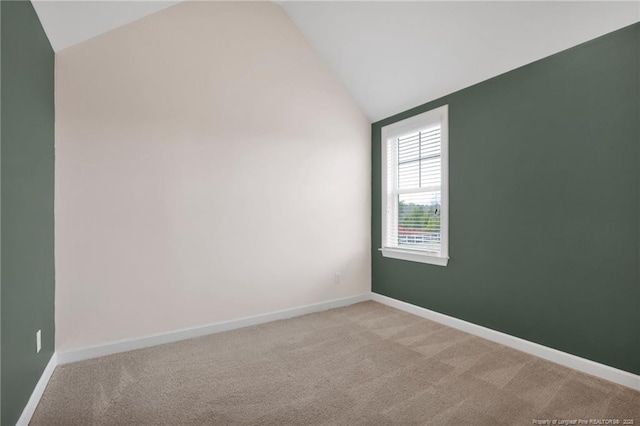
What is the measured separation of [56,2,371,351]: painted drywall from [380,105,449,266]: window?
479 millimetres

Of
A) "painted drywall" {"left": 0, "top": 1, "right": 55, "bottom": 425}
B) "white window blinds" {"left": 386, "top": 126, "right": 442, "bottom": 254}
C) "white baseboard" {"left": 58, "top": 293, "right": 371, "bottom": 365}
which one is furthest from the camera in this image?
"white window blinds" {"left": 386, "top": 126, "right": 442, "bottom": 254}

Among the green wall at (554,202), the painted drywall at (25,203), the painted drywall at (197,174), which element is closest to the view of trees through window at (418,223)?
the green wall at (554,202)

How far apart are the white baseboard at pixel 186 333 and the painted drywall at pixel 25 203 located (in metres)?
0.26

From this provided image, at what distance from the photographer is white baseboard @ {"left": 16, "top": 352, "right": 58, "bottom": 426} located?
173 centimetres

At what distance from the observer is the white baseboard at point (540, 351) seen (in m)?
2.13

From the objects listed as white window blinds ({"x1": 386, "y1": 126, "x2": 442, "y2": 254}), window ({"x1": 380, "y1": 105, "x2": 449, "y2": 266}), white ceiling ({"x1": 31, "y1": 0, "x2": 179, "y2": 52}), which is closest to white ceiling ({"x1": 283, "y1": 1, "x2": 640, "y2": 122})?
window ({"x1": 380, "y1": 105, "x2": 449, "y2": 266})

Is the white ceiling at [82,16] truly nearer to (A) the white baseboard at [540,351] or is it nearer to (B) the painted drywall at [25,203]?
(B) the painted drywall at [25,203]

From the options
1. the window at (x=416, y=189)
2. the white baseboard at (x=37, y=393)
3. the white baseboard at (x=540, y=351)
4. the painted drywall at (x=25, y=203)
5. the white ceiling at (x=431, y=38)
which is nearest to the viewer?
the painted drywall at (x=25, y=203)

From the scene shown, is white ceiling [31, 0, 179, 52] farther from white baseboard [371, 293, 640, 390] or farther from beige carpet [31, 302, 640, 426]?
white baseboard [371, 293, 640, 390]

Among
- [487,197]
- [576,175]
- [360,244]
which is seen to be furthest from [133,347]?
[576,175]

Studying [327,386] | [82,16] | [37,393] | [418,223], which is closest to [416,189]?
[418,223]

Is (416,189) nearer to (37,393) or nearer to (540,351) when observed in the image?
(540,351)

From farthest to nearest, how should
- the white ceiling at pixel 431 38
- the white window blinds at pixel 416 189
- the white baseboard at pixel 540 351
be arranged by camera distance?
the white window blinds at pixel 416 189 → the white ceiling at pixel 431 38 → the white baseboard at pixel 540 351

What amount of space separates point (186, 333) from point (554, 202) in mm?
3369
